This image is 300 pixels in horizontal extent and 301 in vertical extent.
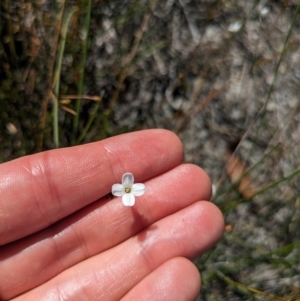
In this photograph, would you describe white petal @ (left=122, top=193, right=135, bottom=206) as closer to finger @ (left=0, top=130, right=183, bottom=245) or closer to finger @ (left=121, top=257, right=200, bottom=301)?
finger @ (left=0, top=130, right=183, bottom=245)

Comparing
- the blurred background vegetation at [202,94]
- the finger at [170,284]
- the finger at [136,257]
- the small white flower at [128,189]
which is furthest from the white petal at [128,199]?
the blurred background vegetation at [202,94]

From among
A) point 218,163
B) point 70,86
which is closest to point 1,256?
point 70,86

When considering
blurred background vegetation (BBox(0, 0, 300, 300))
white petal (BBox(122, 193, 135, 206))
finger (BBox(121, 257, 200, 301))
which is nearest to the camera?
finger (BBox(121, 257, 200, 301))

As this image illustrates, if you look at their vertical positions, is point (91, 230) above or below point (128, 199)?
below

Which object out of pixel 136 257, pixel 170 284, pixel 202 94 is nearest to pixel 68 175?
pixel 136 257

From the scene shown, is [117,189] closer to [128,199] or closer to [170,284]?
[128,199]

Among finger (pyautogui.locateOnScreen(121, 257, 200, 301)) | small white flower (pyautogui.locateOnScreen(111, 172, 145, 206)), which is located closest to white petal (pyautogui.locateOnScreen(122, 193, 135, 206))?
small white flower (pyautogui.locateOnScreen(111, 172, 145, 206))

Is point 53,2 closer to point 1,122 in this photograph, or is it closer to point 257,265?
point 1,122
